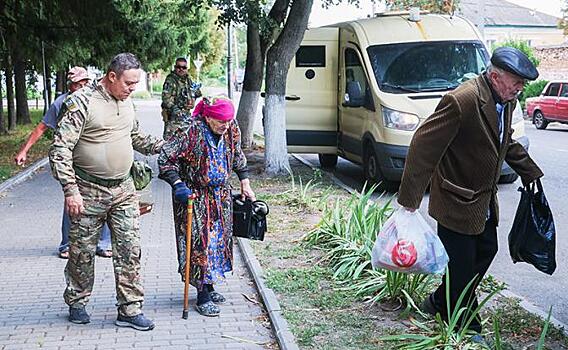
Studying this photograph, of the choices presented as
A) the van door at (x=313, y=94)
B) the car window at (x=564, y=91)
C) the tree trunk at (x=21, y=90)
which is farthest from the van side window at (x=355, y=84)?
the car window at (x=564, y=91)

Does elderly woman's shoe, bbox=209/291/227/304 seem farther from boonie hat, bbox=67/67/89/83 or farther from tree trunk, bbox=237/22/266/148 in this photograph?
tree trunk, bbox=237/22/266/148

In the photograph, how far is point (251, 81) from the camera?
55.0ft

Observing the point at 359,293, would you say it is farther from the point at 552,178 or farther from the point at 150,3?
the point at 150,3

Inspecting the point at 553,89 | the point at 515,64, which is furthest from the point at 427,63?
the point at 553,89

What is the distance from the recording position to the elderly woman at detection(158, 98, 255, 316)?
5668mm

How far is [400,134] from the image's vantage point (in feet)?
37.3

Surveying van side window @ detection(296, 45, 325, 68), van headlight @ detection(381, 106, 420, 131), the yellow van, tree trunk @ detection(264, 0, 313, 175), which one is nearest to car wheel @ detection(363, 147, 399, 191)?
the yellow van

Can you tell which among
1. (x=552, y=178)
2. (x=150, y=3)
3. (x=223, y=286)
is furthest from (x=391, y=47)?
(x=150, y=3)

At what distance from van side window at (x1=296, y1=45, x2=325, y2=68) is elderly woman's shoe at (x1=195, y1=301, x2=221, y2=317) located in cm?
828

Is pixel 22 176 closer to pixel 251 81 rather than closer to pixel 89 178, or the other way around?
pixel 251 81

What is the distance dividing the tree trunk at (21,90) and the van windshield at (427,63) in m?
15.5

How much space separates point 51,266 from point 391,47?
6926 mm

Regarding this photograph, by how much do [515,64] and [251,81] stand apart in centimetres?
1269

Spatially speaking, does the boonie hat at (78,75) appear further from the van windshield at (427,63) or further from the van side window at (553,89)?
the van side window at (553,89)
